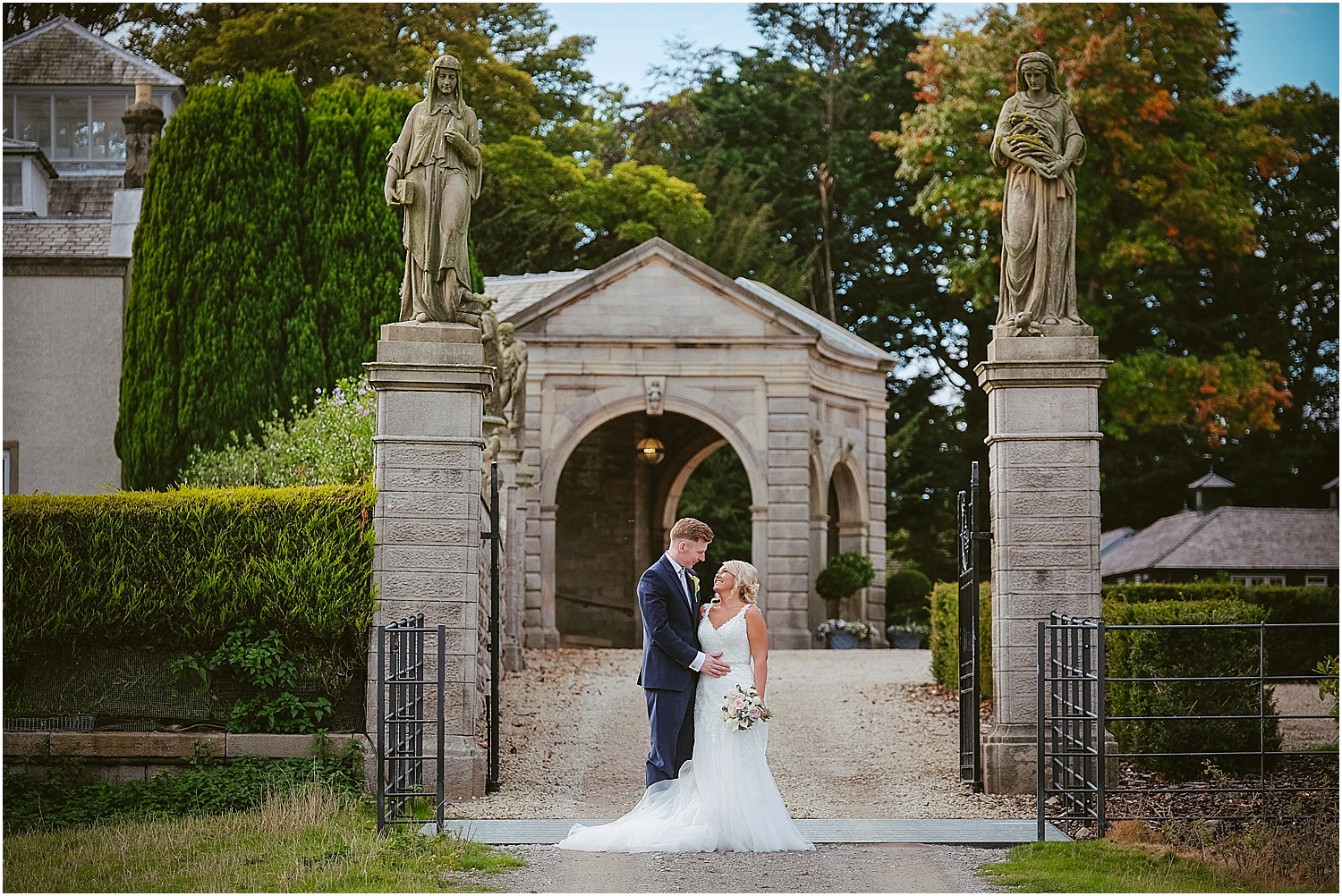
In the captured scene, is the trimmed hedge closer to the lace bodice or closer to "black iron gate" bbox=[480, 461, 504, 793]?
"black iron gate" bbox=[480, 461, 504, 793]

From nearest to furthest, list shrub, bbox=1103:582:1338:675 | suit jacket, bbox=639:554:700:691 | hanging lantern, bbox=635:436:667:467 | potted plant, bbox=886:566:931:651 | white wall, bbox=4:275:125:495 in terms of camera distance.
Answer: suit jacket, bbox=639:554:700:691
shrub, bbox=1103:582:1338:675
white wall, bbox=4:275:125:495
hanging lantern, bbox=635:436:667:467
potted plant, bbox=886:566:931:651

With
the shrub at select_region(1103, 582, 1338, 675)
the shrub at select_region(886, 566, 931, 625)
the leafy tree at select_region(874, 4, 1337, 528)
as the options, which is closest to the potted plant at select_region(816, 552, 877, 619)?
the shrub at select_region(886, 566, 931, 625)

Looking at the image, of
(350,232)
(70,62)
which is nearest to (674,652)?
(350,232)

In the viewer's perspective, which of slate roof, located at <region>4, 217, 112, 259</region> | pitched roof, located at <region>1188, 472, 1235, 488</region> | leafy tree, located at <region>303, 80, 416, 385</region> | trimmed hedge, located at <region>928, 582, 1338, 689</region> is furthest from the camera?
pitched roof, located at <region>1188, 472, 1235, 488</region>

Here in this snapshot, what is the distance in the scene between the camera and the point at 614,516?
27.9 meters

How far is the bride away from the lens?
331 inches

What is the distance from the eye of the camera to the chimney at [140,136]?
21828 mm

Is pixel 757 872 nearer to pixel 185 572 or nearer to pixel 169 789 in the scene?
pixel 169 789

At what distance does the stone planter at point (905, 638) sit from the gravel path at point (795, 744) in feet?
17.0

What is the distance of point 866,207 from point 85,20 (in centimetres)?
1788

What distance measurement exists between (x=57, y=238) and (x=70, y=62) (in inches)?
210

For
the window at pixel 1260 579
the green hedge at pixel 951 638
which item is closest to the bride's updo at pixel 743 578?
the green hedge at pixel 951 638

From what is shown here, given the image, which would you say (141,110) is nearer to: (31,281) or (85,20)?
(31,281)

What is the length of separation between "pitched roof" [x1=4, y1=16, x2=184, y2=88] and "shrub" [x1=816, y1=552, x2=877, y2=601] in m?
13.3
